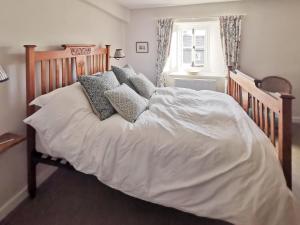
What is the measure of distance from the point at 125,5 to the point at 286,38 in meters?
3.00

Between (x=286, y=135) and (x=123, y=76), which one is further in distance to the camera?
(x=123, y=76)

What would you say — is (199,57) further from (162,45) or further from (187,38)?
(162,45)

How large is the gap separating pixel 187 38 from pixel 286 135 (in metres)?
3.81

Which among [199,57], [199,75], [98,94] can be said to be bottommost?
[98,94]

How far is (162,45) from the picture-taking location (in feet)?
15.4

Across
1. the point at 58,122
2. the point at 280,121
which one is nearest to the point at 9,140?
the point at 58,122

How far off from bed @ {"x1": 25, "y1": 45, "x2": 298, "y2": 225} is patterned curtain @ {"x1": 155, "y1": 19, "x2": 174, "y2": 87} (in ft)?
8.95

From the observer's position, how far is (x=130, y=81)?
2.92 m

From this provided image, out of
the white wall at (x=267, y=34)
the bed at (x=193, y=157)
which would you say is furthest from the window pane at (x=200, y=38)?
the bed at (x=193, y=157)

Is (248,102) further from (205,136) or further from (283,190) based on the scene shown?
(283,190)

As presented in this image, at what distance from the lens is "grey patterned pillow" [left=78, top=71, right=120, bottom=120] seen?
6.64 ft

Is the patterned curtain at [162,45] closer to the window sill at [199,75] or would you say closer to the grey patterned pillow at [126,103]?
the window sill at [199,75]

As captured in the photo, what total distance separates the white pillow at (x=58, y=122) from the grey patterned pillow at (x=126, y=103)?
0.83ft

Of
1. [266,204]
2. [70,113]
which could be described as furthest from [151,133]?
[266,204]
